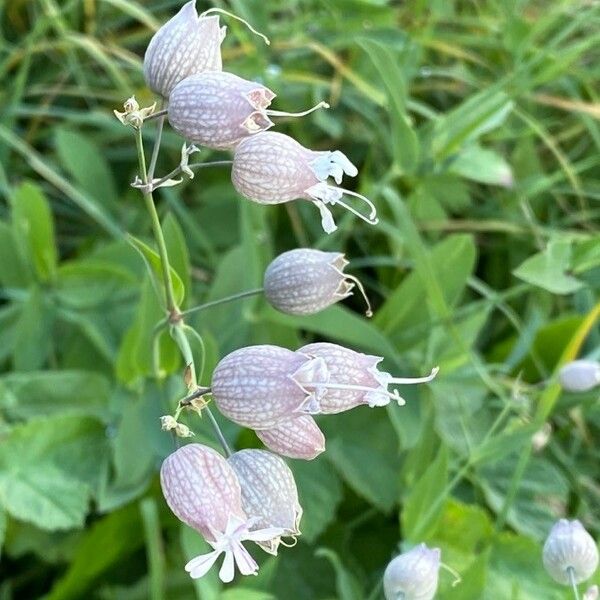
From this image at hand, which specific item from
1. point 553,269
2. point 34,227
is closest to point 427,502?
point 553,269

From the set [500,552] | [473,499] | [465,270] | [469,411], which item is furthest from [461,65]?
[500,552]

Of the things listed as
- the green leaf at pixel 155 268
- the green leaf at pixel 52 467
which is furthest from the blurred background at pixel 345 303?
the green leaf at pixel 155 268

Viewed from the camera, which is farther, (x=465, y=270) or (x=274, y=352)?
(x=465, y=270)

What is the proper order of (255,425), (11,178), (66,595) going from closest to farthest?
1. (255,425)
2. (66,595)
3. (11,178)

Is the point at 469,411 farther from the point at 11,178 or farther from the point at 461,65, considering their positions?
the point at 11,178

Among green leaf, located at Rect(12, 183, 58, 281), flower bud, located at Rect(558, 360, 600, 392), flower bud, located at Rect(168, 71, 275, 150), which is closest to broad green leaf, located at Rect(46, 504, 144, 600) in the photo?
green leaf, located at Rect(12, 183, 58, 281)

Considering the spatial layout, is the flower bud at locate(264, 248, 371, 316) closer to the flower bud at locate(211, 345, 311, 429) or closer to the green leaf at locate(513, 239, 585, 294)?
the flower bud at locate(211, 345, 311, 429)

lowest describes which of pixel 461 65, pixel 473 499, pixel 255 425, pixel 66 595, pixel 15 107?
pixel 66 595

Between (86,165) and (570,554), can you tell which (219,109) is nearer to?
(570,554)
